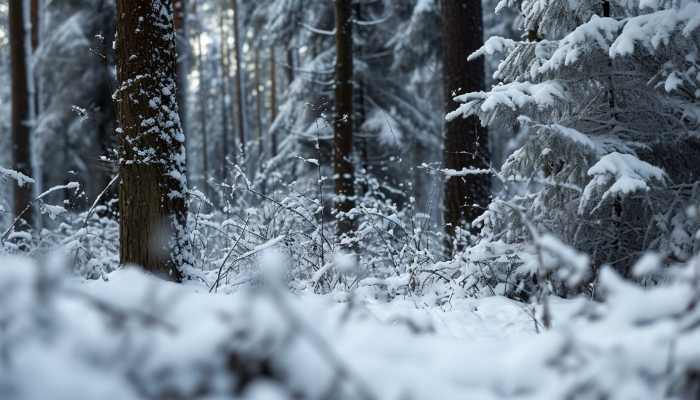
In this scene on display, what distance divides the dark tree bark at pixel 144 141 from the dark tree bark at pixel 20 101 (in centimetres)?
513

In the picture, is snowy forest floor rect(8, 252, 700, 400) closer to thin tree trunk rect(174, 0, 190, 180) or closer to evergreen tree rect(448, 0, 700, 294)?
evergreen tree rect(448, 0, 700, 294)

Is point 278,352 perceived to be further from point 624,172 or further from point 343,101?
point 343,101

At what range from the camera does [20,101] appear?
832 centimetres

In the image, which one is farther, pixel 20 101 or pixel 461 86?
pixel 20 101

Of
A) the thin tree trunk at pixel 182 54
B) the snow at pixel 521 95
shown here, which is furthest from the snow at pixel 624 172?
the thin tree trunk at pixel 182 54

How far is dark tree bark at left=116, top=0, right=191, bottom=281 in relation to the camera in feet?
13.0

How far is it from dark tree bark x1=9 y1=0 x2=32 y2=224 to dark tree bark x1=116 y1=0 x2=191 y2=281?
513 cm

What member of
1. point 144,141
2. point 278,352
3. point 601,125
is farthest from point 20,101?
point 278,352

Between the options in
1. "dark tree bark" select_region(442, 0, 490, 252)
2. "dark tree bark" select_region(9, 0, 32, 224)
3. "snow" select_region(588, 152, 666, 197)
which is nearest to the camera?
"snow" select_region(588, 152, 666, 197)

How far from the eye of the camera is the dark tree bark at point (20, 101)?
8141 millimetres

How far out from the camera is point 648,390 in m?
1.25

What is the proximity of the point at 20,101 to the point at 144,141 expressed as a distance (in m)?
5.76

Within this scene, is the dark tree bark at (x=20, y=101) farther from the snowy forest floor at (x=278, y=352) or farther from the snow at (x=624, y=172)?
the snowy forest floor at (x=278, y=352)

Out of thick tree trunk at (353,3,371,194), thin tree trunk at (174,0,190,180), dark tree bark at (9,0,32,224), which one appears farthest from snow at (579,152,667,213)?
thin tree trunk at (174,0,190,180)
